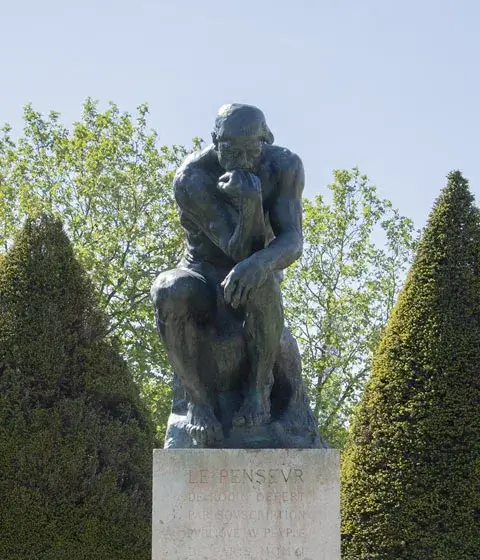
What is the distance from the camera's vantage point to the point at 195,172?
24.4 feet

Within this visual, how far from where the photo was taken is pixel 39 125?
2341cm

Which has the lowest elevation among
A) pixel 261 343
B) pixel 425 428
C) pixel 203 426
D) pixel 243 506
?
pixel 243 506

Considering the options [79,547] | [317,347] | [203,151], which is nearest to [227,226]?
[203,151]

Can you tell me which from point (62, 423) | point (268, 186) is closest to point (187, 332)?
point (268, 186)

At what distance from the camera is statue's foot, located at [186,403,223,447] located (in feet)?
22.9

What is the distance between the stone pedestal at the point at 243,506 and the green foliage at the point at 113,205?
45.0 feet

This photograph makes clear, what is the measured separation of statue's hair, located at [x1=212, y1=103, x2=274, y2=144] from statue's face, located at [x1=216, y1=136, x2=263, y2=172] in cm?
4

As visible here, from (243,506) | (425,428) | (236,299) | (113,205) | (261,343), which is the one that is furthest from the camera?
(113,205)

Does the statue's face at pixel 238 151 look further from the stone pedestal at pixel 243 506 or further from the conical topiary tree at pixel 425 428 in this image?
the conical topiary tree at pixel 425 428

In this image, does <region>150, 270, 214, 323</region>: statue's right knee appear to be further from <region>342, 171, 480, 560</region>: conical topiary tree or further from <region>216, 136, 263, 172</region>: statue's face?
<region>342, 171, 480, 560</region>: conical topiary tree

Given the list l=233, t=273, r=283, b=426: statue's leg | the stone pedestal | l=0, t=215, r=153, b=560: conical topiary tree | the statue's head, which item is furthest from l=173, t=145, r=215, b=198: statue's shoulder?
l=0, t=215, r=153, b=560: conical topiary tree

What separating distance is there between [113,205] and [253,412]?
1528 cm

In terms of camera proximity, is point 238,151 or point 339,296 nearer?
point 238,151

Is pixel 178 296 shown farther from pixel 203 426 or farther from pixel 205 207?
pixel 203 426
